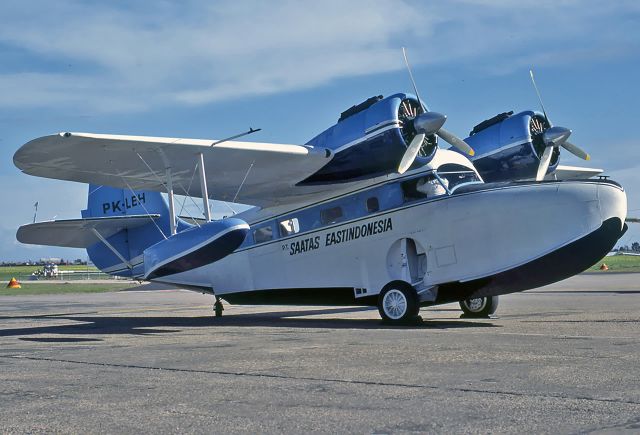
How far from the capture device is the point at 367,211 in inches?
591

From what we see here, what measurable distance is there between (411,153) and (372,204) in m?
1.33

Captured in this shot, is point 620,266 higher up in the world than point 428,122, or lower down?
lower down

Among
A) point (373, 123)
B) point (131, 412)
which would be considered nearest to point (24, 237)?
point (373, 123)

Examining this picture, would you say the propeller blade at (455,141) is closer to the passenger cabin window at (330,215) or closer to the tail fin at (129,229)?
the passenger cabin window at (330,215)

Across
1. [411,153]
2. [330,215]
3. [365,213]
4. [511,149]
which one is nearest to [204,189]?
[330,215]

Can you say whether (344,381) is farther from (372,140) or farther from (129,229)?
(129,229)

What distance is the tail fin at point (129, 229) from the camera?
19969 mm

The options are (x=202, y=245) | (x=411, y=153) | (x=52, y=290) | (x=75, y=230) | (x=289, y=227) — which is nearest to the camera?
(x=411, y=153)

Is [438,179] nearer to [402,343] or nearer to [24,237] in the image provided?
[402,343]

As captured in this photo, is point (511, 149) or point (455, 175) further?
point (511, 149)

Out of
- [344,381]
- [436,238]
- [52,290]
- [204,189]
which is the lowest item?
[344,381]

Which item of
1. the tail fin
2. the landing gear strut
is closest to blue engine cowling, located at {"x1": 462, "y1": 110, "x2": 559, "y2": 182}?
the landing gear strut

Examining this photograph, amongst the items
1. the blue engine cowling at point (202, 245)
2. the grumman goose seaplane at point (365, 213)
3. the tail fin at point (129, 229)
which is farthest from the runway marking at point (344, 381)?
the tail fin at point (129, 229)

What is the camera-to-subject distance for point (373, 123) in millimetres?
14602
